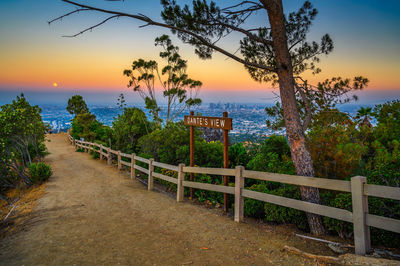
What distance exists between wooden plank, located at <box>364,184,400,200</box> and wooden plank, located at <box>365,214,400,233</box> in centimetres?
32

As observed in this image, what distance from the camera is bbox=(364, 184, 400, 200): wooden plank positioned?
11.7ft

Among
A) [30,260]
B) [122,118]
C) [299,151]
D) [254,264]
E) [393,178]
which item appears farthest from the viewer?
[122,118]

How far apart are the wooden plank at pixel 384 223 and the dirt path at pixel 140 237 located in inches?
44.1

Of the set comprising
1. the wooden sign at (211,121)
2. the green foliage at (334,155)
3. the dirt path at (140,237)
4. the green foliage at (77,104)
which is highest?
the green foliage at (77,104)

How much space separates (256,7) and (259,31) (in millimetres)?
654

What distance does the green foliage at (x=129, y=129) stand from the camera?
18531 mm

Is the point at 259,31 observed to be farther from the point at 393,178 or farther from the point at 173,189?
the point at 173,189

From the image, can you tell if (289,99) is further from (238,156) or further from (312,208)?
(238,156)

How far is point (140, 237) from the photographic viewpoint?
17.0ft

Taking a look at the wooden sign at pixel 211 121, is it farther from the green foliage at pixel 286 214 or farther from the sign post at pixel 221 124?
the green foliage at pixel 286 214

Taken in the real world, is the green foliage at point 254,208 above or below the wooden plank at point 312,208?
below

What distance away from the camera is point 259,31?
6816 millimetres

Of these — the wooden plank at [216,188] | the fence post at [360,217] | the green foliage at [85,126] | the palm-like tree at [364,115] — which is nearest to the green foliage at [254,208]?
the wooden plank at [216,188]

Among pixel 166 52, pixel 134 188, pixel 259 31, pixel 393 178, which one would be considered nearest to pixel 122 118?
pixel 134 188
